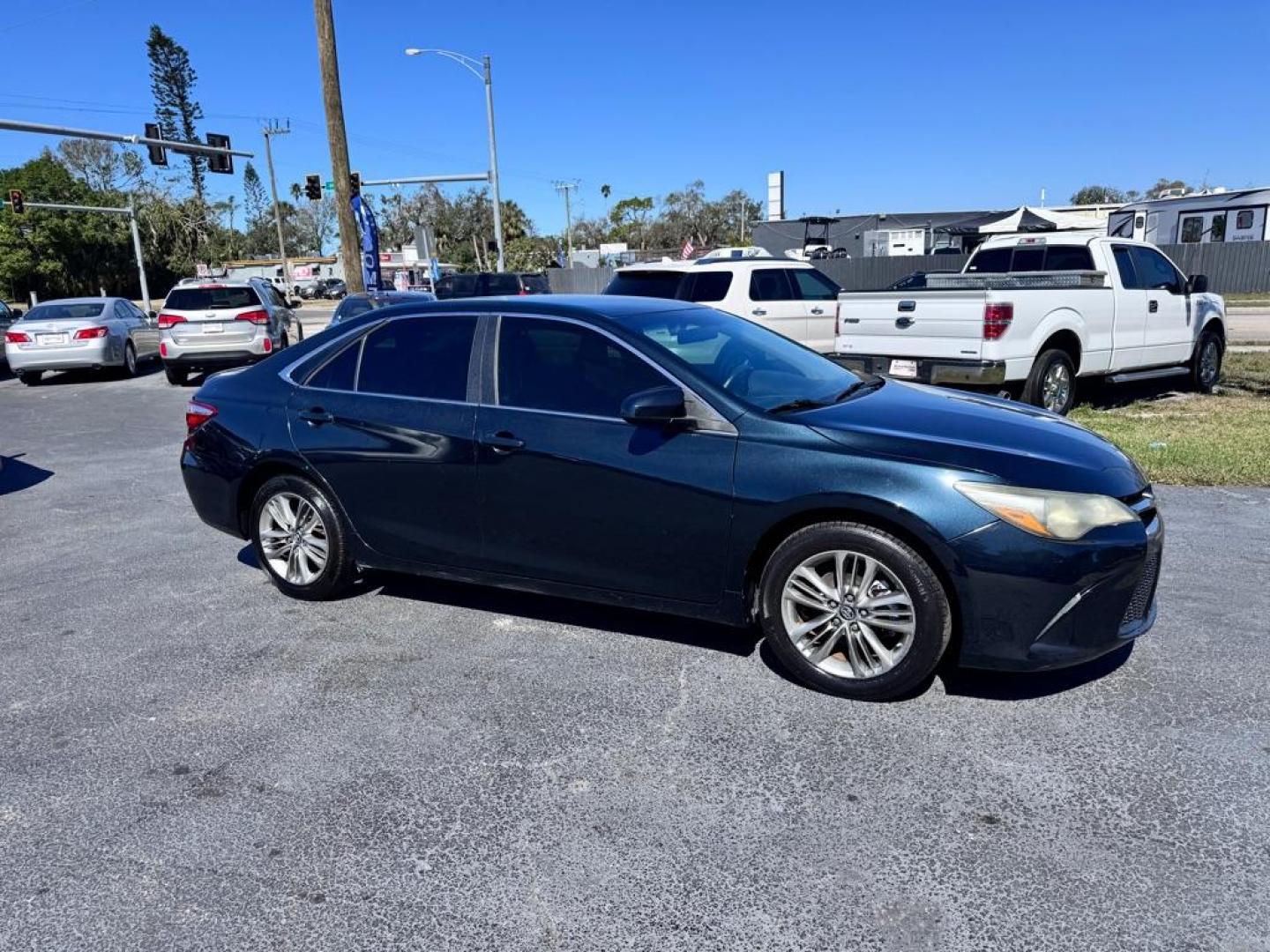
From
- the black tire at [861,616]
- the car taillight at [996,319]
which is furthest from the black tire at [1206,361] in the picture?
the black tire at [861,616]

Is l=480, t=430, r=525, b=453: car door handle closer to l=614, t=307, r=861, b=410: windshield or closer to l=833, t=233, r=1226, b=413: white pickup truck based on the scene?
l=614, t=307, r=861, b=410: windshield

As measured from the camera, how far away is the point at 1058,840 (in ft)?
9.80

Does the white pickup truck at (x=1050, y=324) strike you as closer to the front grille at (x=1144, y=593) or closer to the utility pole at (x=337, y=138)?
the front grille at (x=1144, y=593)

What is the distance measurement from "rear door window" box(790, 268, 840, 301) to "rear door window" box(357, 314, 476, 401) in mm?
8512

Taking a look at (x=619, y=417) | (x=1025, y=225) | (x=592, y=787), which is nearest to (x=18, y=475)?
(x=619, y=417)

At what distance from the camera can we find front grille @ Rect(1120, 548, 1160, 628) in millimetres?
3701

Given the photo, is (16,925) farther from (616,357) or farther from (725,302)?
(725,302)

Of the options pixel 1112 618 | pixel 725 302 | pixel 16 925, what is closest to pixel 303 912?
pixel 16 925

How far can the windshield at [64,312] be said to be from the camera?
16.6 metres

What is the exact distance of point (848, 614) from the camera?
3836mm

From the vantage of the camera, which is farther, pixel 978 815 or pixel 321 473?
pixel 321 473

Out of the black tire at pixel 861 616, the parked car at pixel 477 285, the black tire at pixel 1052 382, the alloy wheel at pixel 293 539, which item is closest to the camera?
the black tire at pixel 861 616

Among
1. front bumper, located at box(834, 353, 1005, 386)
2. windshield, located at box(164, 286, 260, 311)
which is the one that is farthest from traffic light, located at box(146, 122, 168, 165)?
front bumper, located at box(834, 353, 1005, 386)

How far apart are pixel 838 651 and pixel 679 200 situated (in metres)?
103
